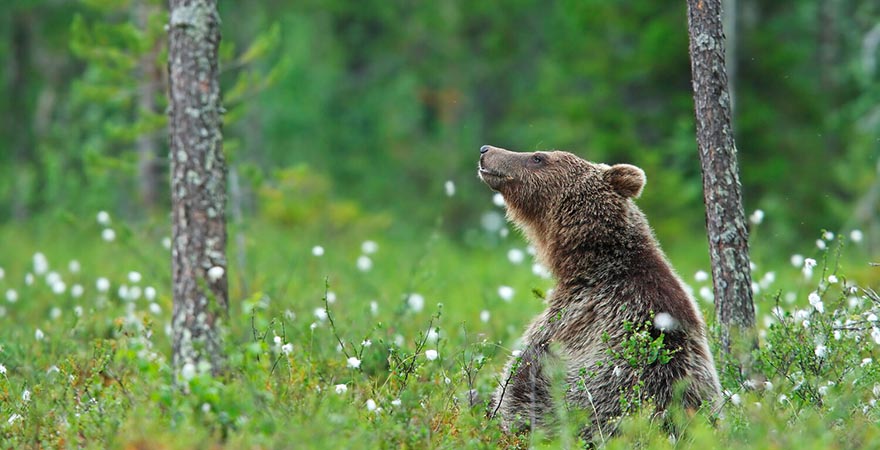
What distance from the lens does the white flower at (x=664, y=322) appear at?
5252mm

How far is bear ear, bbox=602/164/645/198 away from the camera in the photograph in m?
6.26

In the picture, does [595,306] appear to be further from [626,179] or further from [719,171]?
[719,171]

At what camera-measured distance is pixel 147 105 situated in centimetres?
1492

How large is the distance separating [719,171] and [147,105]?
36.5 feet

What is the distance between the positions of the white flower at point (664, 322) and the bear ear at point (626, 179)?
116 centimetres

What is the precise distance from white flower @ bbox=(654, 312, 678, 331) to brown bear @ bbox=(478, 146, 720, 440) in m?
0.01

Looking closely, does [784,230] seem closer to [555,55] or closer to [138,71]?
[555,55]

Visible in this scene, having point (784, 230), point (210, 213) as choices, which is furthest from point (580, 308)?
point (784, 230)

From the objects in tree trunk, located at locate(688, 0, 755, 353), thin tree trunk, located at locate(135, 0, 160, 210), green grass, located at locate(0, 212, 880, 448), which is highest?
thin tree trunk, located at locate(135, 0, 160, 210)

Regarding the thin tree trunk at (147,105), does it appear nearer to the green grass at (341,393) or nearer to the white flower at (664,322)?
the green grass at (341,393)

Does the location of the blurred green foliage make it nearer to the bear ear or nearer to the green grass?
the green grass

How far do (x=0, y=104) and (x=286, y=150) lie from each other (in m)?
7.24

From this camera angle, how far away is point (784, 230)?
53.6 feet

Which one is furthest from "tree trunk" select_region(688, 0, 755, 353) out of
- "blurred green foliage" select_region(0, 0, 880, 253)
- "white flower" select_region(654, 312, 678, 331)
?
"blurred green foliage" select_region(0, 0, 880, 253)
